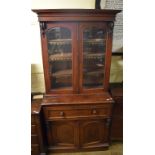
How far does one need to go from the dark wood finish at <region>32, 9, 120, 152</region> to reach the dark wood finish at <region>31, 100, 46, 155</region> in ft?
0.30

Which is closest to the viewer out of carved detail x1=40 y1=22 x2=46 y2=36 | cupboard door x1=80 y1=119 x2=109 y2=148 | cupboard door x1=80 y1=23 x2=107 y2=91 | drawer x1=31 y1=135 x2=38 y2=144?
carved detail x1=40 y1=22 x2=46 y2=36

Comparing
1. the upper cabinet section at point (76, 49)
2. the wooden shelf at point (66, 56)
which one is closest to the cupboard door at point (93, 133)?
the upper cabinet section at point (76, 49)

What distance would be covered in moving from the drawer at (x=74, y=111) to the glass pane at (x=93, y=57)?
28 cm

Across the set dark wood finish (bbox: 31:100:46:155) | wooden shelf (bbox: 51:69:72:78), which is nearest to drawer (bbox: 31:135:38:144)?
dark wood finish (bbox: 31:100:46:155)

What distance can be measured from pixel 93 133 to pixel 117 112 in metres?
0.40

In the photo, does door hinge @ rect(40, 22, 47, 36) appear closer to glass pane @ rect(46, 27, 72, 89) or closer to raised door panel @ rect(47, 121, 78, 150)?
glass pane @ rect(46, 27, 72, 89)

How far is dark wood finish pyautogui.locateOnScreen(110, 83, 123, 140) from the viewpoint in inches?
79.8

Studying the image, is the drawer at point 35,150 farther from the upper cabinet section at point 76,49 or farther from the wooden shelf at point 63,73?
the wooden shelf at point 63,73

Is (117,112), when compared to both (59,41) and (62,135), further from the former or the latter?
(59,41)

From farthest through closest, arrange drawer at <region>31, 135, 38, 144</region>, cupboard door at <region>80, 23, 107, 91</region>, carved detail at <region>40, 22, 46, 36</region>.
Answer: drawer at <region>31, 135, 38, 144</region>
cupboard door at <region>80, 23, 107, 91</region>
carved detail at <region>40, 22, 46, 36</region>

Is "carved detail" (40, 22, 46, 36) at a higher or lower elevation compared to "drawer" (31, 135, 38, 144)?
higher

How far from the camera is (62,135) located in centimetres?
203

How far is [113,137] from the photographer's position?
7.35 ft
